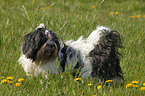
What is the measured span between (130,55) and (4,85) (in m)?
2.74

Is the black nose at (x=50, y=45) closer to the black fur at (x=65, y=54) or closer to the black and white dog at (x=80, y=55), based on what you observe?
the black and white dog at (x=80, y=55)

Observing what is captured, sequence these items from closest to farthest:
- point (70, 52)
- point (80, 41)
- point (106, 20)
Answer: point (70, 52) < point (80, 41) < point (106, 20)

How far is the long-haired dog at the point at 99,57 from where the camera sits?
14.9 ft

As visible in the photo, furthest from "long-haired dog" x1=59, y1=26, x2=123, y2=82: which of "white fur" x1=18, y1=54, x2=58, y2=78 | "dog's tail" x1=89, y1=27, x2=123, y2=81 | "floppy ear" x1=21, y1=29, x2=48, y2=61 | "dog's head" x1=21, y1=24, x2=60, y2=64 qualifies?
"floppy ear" x1=21, y1=29, x2=48, y2=61

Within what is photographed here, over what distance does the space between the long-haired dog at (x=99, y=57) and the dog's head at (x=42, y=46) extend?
0.34 m

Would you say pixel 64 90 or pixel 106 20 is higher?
pixel 106 20

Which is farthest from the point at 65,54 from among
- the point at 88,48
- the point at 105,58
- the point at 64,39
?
the point at 64,39

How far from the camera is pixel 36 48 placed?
423 centimetres

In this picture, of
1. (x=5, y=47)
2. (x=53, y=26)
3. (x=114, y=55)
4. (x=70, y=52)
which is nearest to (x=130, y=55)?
(x=114, y=55)

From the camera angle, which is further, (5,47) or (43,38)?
(5,47)

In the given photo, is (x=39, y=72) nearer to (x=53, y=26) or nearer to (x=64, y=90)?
(x=64, y=90)

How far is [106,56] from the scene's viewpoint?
4566mm

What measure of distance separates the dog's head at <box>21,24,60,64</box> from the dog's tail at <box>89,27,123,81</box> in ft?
2.44

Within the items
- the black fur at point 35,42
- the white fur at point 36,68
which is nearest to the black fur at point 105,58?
the white fur at point 36,68
